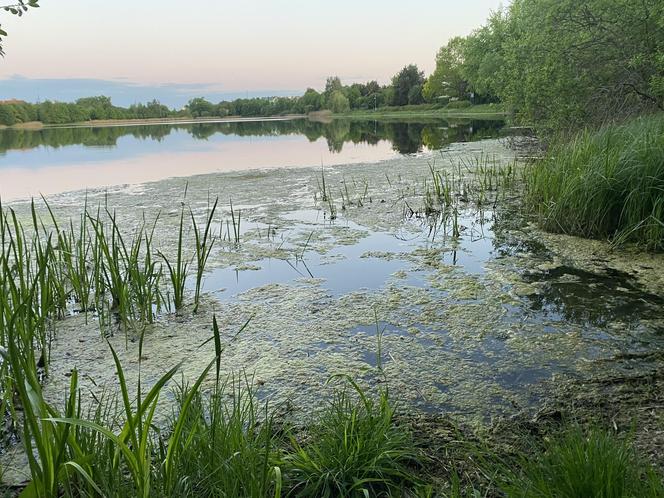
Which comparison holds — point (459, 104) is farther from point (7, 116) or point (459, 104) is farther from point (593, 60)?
point (593, 60)

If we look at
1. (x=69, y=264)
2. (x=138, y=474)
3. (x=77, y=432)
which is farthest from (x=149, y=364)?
(x=138, y=474)

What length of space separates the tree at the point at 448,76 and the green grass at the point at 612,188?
44.5 m

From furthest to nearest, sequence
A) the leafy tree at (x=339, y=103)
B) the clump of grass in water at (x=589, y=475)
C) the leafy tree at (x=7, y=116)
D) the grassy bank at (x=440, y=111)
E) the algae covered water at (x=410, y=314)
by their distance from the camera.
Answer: the leafy tree at (x=339, y=103) → the grassy bank at (x=440, y=111) → the leafy tree at (x=7, y=116) → the algae covered water at (x=410, y=314) → the clump of grass in water at (x=589, y=475)

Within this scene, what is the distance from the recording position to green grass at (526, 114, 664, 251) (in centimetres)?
338

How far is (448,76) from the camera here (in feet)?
154

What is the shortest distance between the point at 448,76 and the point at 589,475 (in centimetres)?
4959


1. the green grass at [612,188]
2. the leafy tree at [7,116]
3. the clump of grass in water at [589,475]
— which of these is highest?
the leafy tree at [7,116]

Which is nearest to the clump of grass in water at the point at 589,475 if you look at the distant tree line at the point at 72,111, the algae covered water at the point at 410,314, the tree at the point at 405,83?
the algae covered water at the point at 410,314

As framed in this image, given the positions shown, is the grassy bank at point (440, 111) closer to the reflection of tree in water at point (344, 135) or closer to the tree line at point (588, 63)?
the reflection of tree in water at point (344, 135)

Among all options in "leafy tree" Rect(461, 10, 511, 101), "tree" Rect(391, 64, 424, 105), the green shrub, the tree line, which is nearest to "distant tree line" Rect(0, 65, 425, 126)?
"tree" Rect(391, 64, 424, 105)

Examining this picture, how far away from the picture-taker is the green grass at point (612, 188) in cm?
338

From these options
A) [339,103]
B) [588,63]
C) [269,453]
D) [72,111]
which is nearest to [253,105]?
[339,103]

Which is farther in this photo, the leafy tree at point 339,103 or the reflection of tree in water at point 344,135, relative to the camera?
the leafy tree at point 339,103

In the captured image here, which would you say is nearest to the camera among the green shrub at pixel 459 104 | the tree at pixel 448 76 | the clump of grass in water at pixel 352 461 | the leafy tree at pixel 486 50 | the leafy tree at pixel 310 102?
the clump of grass in water at pixel 352 461
